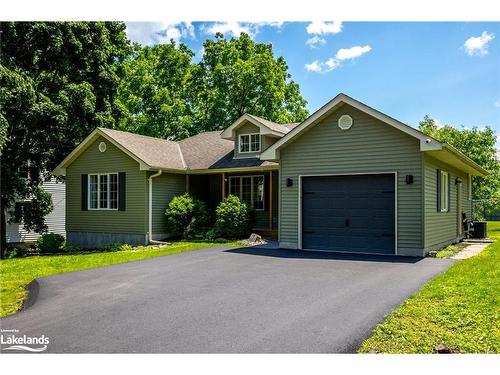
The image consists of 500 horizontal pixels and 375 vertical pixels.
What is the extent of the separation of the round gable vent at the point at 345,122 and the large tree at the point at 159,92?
2097 centimetres

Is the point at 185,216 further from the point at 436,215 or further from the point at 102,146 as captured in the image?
the point at 436,215

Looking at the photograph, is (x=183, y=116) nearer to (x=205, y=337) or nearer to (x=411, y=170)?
(x=411, y=170)

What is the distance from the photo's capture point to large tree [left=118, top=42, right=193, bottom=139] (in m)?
31.8

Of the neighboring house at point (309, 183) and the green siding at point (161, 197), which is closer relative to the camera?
the neighboring house at point (309, 183)

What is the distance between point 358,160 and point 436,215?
2.93 meters

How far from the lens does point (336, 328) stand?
5297mm

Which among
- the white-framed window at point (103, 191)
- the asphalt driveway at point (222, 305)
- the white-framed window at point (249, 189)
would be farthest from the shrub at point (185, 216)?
the asphalt driveway at point (222, 305)

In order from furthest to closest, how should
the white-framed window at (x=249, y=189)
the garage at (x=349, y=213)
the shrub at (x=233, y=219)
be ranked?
1. the white-framed window at (x=249, y=189)
2. the shrub at (x=233, y=219)
3. the garage at (x=349, y=213)

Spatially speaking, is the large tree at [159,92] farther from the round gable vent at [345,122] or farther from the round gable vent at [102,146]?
the round gable vent at [345,122]

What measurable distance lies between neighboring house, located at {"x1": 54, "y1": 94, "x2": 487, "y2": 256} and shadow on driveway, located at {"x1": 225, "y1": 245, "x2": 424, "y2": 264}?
1.40 feet

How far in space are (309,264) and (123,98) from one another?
26.5 metres

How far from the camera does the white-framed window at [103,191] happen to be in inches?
691

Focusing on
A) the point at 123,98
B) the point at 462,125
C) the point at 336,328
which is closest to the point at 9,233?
the point at 123,98

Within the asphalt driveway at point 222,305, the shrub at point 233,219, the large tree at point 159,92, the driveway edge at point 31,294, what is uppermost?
the large tree at point 159,92
